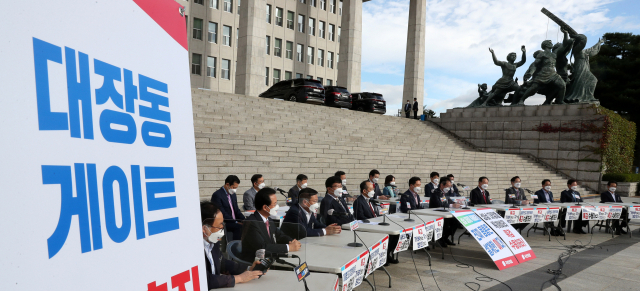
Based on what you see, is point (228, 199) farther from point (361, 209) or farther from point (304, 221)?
point (304, 221)

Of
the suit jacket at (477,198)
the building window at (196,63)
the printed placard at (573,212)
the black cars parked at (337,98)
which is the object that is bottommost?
the printed placard at (573,212)

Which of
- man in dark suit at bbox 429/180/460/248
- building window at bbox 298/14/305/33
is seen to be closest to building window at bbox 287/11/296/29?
building window at bbox 298/14/305/33

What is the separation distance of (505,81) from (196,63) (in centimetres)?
2305

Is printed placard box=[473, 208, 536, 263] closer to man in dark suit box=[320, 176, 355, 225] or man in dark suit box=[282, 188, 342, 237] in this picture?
man in dark suit box=[320, 176, 355, 225]

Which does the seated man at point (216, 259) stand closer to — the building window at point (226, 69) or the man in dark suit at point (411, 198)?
the man in dark suit at point (411, 198)

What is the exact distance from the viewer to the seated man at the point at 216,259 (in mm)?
3342

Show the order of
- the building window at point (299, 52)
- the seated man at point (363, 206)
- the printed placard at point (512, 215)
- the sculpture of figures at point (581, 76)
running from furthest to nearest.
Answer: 1. the building window at point (299, 52)
2. the sculpture of figures at point (581, 76)
3. the printed placard at point (512, 215)
4. the seated man at point (363, 206)

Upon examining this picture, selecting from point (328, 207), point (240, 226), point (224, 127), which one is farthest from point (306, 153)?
point (240, 226)

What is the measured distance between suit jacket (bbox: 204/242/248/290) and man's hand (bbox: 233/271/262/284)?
0.05m

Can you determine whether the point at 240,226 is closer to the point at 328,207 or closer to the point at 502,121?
the point at 328,207

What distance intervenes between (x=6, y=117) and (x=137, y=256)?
59 cm

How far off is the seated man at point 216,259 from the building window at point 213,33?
35634 mm

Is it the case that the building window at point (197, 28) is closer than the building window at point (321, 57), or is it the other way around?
the building window at point (197, 28)

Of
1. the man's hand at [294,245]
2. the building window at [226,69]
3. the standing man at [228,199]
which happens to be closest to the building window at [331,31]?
the building window at [226,69]
